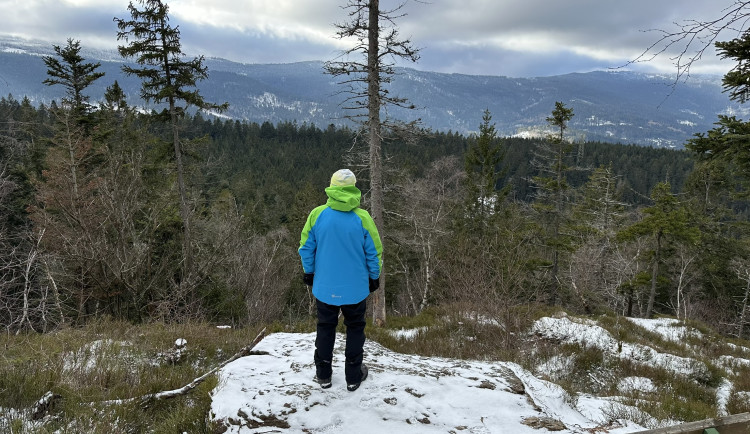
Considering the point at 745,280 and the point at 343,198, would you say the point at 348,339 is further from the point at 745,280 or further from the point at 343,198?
the point at 745,280

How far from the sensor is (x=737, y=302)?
23406 mm

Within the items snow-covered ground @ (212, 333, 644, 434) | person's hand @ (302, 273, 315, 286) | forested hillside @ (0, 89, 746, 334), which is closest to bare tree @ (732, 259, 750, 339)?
forested hillside @ (0, 89, 746, 334)

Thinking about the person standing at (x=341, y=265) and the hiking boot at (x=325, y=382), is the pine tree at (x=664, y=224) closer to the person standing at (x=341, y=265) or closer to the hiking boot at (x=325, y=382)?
the person standing at (x=341, y=265)

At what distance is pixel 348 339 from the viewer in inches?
146

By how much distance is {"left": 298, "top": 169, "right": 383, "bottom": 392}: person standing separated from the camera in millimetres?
3549

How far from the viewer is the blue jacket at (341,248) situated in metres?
3.54

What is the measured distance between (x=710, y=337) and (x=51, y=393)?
15446mm

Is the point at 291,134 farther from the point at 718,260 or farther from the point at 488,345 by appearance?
the point at 488,345

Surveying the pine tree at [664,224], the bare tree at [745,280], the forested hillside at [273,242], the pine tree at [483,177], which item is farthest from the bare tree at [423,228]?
the bare tree at [745,280]

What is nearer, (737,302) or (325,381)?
(325,381)

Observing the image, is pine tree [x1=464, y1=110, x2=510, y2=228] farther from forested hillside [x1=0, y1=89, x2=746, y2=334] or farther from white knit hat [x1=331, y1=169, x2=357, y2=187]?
white knit hat [x1=331, y1=169, x2=357, y2=187]

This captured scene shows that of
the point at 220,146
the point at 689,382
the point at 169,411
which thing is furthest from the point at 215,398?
the point at 220,146

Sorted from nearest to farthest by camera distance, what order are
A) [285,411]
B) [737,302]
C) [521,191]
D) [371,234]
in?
[285,411] → [371,234] → [737,302] → [521,191]

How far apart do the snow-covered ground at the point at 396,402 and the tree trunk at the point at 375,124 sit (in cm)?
658
